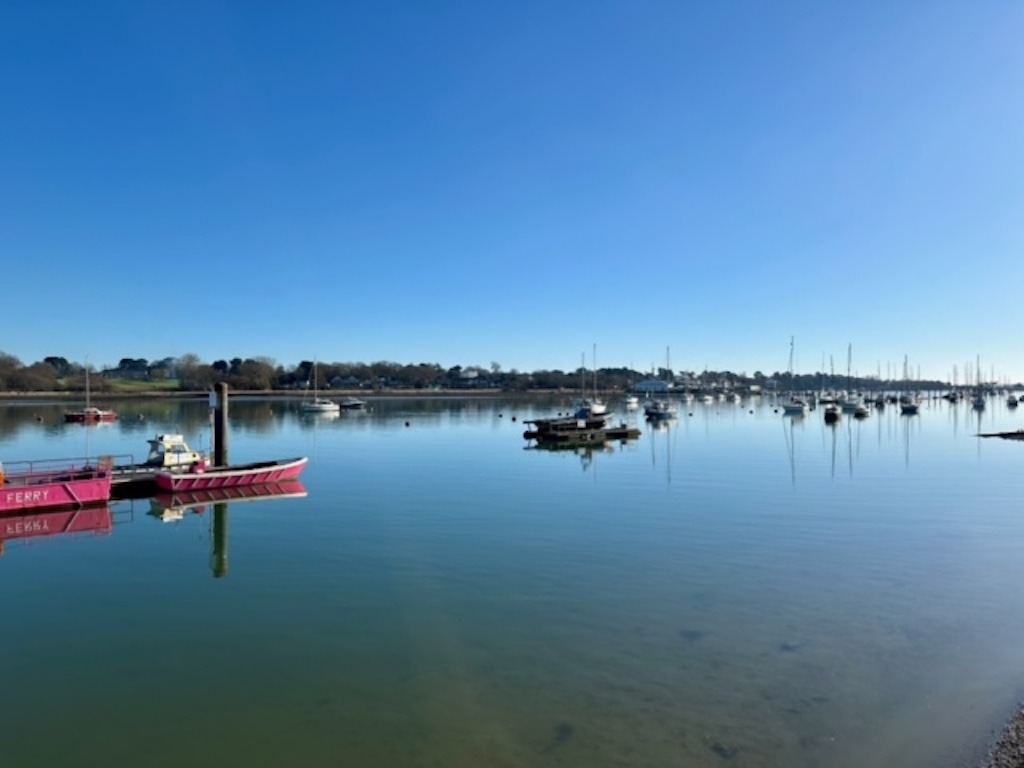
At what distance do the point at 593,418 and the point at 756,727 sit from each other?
220ft

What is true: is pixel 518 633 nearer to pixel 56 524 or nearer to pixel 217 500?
pixel 56 524

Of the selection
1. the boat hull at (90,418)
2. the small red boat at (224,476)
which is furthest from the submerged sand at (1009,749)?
the boat hull at (90,418)

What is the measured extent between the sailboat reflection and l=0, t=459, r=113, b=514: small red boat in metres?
0.37

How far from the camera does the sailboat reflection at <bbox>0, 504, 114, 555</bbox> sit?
26.7 m

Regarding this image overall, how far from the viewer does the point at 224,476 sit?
119 ft

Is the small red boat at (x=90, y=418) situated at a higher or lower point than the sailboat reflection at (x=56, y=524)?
higher

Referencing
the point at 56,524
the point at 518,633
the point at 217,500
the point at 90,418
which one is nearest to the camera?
the point at 518,633

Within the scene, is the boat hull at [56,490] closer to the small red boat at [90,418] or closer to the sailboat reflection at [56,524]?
the sailboat reflection at [56,524]

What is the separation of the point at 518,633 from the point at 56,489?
942 inches

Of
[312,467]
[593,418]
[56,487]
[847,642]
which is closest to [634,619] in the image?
[847,642]

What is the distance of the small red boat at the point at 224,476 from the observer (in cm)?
3491

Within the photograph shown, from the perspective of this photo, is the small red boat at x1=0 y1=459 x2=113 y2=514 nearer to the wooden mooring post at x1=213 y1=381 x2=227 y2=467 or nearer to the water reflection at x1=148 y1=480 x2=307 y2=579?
the water reflection at x1=148 y1=480 x2=307 y2=579

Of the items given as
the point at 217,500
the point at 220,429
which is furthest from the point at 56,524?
the point at 220,429

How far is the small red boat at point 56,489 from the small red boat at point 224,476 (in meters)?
2.69
